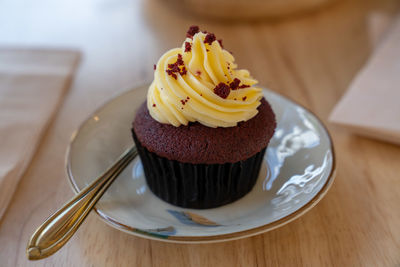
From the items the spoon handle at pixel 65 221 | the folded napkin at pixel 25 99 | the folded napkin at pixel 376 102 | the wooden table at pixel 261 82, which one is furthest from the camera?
the folded napkin at pixel 376 102

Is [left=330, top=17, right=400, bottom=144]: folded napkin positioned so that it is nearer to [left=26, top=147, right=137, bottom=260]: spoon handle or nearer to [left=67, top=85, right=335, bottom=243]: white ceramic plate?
[left=67, top=85, right=335, bottom=243]: white ceramic plate

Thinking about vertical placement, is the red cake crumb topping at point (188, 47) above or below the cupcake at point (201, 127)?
above

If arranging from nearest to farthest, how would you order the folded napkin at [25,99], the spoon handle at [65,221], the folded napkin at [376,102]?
the spoon handle at [65,221] < the folded napkin at [25,99] < the folded napkin at [376,102]

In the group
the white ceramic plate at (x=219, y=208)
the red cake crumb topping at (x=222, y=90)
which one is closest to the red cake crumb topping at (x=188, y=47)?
the red cake crumb topping at (x=222, y=90)

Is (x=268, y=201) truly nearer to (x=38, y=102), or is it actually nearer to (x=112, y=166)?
(x=112, y=166)

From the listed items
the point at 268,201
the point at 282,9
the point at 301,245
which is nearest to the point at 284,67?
the point at 282,9

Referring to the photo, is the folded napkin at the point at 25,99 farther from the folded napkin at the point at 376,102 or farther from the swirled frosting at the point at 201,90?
the folded napkin at the point at 376,102

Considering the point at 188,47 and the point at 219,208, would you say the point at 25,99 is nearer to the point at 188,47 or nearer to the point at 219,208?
the point at 188,47
